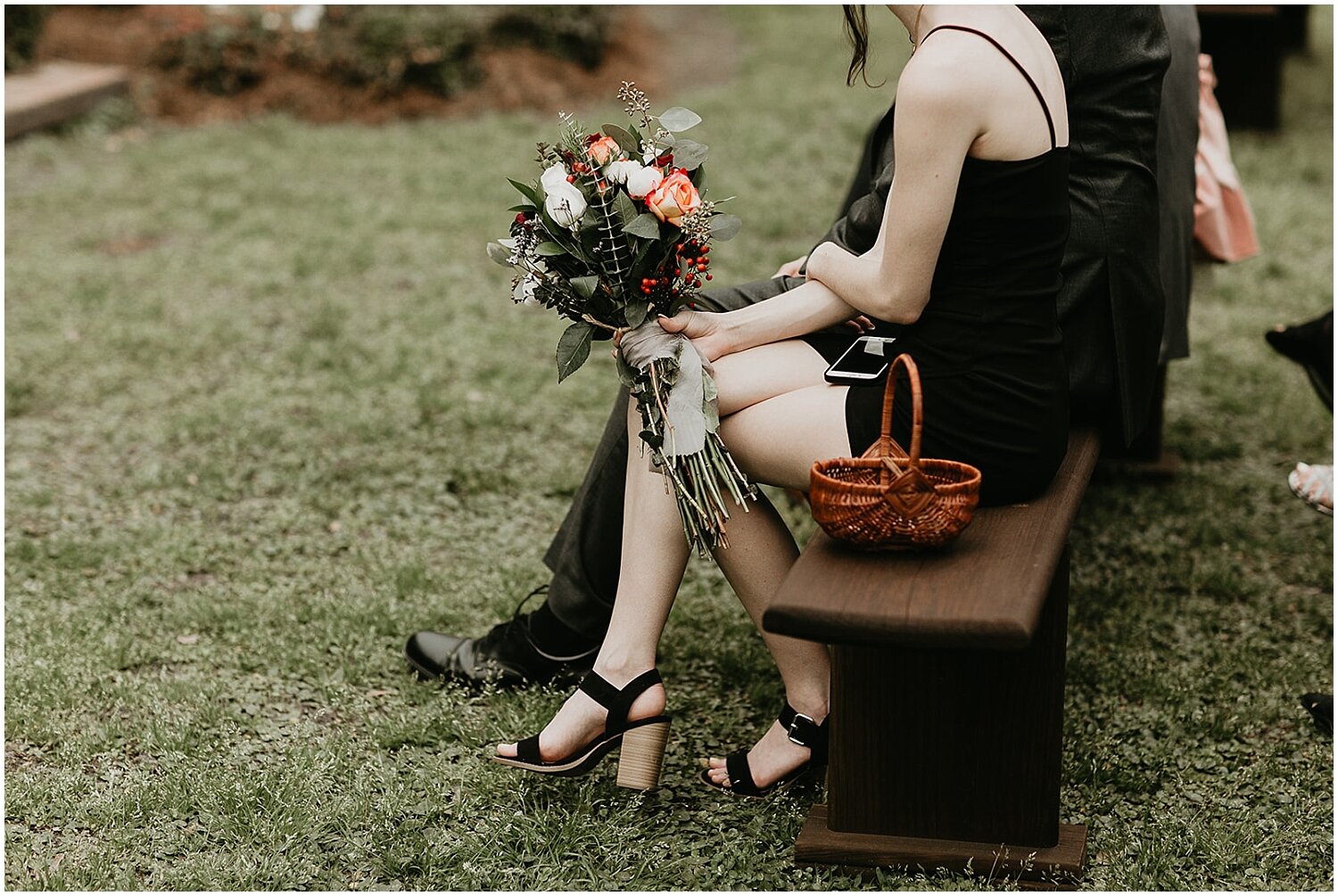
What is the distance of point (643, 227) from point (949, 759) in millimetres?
1076

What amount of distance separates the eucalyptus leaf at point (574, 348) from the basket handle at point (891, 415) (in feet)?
1.89

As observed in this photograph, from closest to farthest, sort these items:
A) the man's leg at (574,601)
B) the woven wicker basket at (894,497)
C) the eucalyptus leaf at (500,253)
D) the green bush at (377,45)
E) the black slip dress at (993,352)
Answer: the woven wicker basket at (894,497) → the black slip dress at (993,352) → the eucalyptus leaf at (500,253) → the man's leg at (574,601) → the green bush at (377,45)

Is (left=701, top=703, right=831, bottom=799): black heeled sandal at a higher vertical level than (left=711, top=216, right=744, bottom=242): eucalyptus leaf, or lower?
lower

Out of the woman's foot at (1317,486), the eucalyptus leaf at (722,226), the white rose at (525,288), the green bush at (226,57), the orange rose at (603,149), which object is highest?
the orange rose at (603,149)

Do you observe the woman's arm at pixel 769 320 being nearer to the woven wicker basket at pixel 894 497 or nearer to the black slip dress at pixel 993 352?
the black slip dress at pixel 993 352

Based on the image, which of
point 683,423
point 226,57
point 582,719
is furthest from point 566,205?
point 226,57

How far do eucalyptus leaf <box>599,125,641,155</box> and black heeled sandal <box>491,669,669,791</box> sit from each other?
38.1 inches

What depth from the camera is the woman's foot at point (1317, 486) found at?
2807 mm

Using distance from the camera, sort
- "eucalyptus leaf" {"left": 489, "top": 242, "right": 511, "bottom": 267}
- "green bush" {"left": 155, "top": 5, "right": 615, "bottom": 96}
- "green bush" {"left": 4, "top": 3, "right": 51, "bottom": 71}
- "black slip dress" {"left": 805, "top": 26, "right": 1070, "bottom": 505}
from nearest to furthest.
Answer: "black slip dress" {"left": 805, "top": 26, "right": 1070, "bottom": 505} < "eucalyptus leaf" {"left": 489, "top": 242, "right": 511, "bottom": 267} < "green bush" {"left": 4, "top": 3, "right": 51, "bottom": 71} < "green bush" {"left": 155, "top": 5, "right": 615, "bottom": 96}

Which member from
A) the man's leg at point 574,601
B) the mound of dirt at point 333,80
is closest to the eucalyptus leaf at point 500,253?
the man's leg at point 574,601

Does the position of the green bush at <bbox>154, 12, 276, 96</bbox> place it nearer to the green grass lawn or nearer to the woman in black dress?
the green grass lawn

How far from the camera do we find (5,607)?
11.5ft

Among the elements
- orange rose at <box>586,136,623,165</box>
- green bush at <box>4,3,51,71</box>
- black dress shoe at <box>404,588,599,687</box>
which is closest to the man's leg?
black dress shoe at <box>404,588,599,687</box>

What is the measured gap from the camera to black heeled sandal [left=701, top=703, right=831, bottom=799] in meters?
2.75
